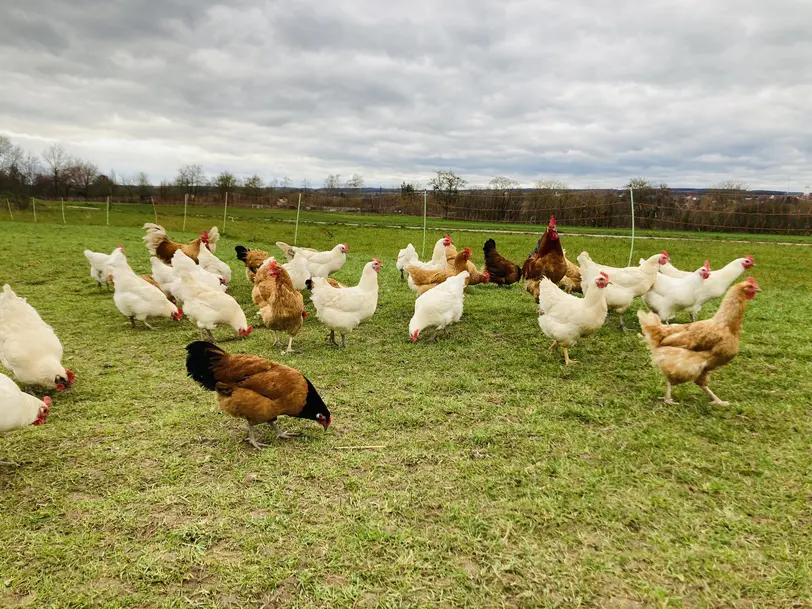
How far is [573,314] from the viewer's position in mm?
5621

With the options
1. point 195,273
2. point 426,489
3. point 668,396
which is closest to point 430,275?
point 195,273

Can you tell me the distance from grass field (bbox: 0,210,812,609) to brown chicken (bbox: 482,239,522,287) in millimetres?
4161

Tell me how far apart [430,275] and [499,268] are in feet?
7.51

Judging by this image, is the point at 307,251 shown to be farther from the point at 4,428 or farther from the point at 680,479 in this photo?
the point at 680,479

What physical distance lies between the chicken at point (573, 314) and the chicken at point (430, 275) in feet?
8.75

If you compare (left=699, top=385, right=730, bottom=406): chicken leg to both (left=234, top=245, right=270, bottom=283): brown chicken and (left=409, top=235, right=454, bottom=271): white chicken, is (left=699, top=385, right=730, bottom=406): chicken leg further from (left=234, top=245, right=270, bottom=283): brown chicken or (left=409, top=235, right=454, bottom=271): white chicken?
(left=234, top=245, right=270, bottom=283): brown chicken

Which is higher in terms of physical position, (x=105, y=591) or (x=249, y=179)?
(x=249, y=179)

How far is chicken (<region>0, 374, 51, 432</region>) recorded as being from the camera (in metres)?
3.26

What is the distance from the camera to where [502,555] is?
2607 mm

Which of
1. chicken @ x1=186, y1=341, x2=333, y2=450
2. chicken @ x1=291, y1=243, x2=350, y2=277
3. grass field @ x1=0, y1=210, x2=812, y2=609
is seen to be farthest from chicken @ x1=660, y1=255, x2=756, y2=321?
chicken @ x1=291, y1=243, x2=350, y2=277

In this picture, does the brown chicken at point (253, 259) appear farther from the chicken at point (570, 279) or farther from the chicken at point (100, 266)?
the chicken at point (570, 279)

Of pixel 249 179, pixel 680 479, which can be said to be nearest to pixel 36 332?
pixel 680 479

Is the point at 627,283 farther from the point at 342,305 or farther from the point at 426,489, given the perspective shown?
the point at 426,489

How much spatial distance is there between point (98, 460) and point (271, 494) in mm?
1499
